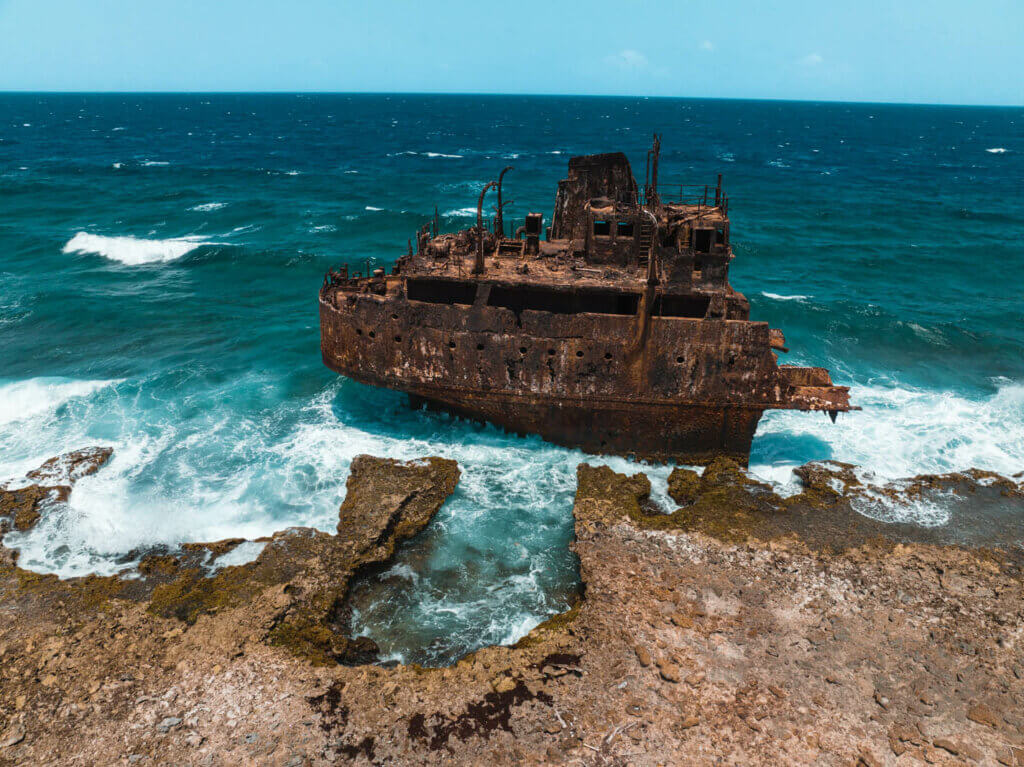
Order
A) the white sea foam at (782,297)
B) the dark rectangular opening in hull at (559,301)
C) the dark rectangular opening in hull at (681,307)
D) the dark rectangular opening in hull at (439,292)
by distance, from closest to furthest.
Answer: the dark rectangular opening in hull at (681,307) < the dark rectangular opening in hull at (559,301) < the dark rectangular opening in hull at (439,292) < the white sea foam at (782,297)

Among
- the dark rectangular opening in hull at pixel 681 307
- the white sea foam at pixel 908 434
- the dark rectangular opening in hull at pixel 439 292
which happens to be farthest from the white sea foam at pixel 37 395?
the white sea foam at pixel 908 434

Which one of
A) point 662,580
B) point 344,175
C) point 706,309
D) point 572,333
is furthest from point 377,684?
point 344,175

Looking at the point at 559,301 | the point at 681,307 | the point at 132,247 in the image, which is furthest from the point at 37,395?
the point at 681,307

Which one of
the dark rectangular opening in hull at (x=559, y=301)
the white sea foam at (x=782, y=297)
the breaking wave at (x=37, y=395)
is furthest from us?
the white sea foam at (x=782, y=297)

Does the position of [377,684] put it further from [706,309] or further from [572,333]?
[706,309]

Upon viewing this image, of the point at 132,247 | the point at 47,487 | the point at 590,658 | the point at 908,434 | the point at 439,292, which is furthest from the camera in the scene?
the point at 132,247

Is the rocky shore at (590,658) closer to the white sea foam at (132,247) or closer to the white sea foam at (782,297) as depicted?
the white sea foam at (782,297)

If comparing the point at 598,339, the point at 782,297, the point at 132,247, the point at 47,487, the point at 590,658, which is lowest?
the point at 590,658

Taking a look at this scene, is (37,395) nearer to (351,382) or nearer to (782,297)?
(351,382)
